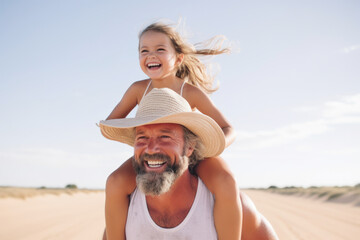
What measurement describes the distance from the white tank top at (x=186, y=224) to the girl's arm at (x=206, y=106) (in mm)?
735

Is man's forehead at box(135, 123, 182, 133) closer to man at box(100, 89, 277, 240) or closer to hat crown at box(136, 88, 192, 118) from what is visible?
man at box(100, 89, 277, 240)

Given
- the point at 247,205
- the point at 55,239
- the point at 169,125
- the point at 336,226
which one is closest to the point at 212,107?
the point at 169,125

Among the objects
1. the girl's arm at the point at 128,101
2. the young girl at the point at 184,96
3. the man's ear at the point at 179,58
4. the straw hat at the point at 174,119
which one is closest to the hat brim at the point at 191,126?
the straw hat at the point at 174,119

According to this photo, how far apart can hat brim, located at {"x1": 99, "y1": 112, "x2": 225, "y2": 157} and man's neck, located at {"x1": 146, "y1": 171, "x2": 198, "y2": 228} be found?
1.24 ft

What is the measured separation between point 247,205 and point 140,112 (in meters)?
1.52

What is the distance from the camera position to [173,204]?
10.7 feet

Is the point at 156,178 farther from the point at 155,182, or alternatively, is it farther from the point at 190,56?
the point at 190,56

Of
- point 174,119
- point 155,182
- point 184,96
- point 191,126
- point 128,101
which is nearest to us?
point 155,182

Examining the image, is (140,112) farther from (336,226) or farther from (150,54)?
(336,226)

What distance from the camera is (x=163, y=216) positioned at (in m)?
3.25

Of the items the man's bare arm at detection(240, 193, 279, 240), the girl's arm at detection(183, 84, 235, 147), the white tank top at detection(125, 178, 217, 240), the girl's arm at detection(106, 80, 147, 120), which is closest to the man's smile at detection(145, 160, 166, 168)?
the white tank top at detection(125, 178, 217, 240)

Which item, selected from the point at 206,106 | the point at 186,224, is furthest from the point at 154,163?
the point at 206,106

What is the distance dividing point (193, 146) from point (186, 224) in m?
0.75

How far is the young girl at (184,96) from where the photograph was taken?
124 inches
